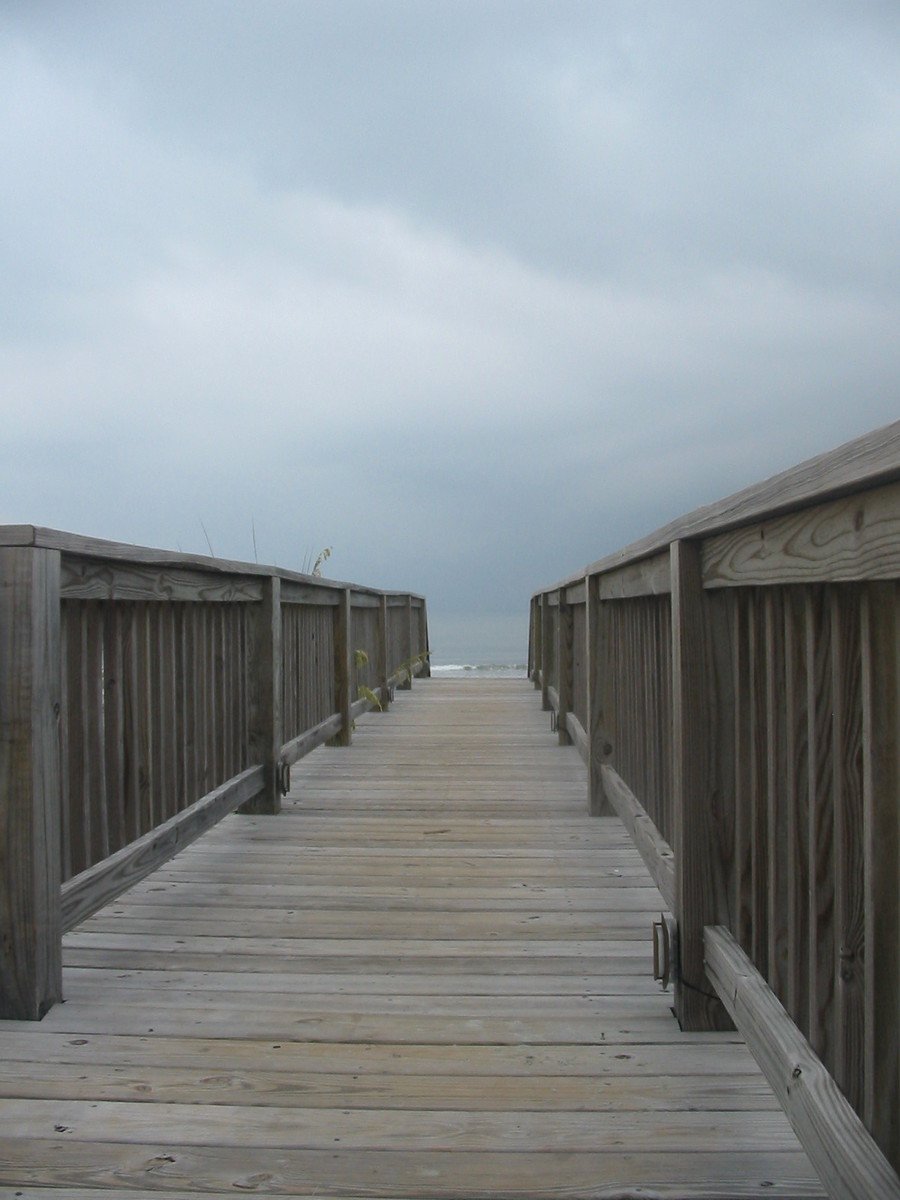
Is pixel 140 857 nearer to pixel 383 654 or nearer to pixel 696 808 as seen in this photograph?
pixel 696 808

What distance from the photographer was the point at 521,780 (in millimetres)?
4605

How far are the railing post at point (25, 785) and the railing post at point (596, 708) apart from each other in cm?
225

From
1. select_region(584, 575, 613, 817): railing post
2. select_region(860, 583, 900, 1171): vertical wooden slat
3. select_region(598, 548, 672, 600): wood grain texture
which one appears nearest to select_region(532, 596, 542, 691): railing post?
select_region(584, 575, 613, 817): railing post

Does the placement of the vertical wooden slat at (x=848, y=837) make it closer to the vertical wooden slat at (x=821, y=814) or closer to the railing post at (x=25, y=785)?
the vertical wooden slat at (x=821, y=814)

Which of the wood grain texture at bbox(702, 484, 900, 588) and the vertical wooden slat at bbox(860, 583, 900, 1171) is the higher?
the wood grain texture at bbox(702, 484, 900, 588)

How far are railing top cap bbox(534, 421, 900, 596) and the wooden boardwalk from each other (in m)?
0.99

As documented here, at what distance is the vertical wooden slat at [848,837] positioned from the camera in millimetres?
1153

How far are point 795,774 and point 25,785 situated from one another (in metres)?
1.43

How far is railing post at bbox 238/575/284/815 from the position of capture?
3.84 metres

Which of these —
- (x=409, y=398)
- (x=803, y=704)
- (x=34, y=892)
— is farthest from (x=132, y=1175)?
(x=409, y=398)

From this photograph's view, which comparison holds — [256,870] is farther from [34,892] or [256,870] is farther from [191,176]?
[191,176]

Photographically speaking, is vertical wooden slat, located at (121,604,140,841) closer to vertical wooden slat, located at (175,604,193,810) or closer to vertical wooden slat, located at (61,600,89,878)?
vertical wooden slat, located at (61,600,89,878)

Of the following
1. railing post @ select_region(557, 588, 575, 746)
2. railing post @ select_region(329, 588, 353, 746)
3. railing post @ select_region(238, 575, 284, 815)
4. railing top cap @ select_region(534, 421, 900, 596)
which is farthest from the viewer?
railing post @ select_region(329, 588, 353, 746)

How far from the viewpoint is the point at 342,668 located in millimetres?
5766
